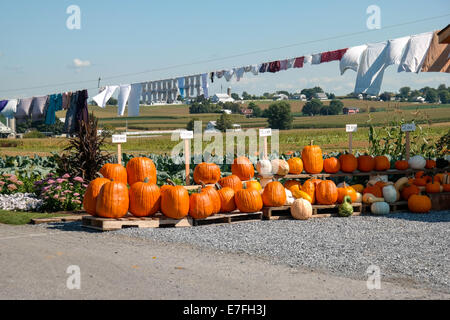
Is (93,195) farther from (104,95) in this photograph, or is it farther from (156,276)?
Result: (104,95)

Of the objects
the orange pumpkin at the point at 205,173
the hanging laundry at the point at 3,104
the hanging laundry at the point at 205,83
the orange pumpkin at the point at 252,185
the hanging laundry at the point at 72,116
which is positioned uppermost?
the hanging laundry at the point at 205,83

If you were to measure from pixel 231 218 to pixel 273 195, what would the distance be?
2.79 ft

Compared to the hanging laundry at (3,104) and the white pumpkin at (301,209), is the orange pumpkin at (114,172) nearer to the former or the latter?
the white pumpkin at (301,209)

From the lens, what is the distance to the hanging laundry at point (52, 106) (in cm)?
1989

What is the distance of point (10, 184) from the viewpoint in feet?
43.1

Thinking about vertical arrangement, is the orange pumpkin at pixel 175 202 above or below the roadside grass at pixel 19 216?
above

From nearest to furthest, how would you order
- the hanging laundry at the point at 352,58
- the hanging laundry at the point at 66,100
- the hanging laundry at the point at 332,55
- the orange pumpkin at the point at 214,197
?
1. the orange pumpkin at the point at 214,197
2. the hanging laundry at the point at 352,58
3. the hanging laundry at the point at 332,55
4. the hanging laundry at the point at 66,100

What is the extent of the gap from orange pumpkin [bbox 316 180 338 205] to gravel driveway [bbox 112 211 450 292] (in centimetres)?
49

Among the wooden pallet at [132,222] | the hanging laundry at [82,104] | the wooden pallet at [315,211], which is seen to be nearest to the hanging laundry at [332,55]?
the wooden pallet at [315,211]

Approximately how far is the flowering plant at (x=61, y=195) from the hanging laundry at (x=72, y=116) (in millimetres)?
7118

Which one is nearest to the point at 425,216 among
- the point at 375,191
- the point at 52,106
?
the point at 375,191

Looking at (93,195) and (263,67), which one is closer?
(93,195)

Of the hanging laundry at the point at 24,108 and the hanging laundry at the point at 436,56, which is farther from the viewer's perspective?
the hanging laundry at the point at 24,108
